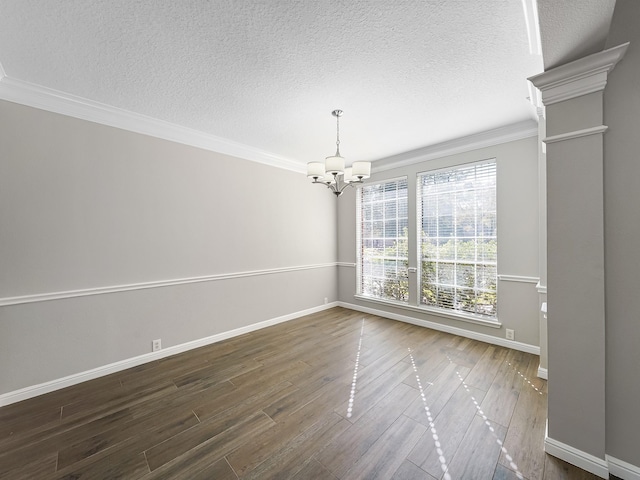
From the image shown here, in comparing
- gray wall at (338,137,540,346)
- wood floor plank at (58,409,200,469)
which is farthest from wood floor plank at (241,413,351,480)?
gray wall at (338,137,540,346)

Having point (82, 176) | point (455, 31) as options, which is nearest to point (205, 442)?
point (82, 176)

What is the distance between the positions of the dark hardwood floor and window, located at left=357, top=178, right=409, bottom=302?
162cm

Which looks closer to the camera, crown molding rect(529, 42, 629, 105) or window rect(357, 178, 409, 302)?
crown molding rect(529, 42, 629, 105)

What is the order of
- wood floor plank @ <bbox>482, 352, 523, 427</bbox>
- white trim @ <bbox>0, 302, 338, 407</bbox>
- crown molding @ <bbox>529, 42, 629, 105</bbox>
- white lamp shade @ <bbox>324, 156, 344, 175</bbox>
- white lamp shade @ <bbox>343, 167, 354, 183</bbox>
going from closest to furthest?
crown molding @ <bbox>529, 42, 629, 105</bbox>, wood floor plank @ <bbox>482, 352, 523, 427</bbox>, white trim @ <bbox>0, 302, 338, 407</bbox>, white lamp shade @ <bbox>324, 156, 344, 175</bbox>, white lamp shade @ <bbox>343, 167, 354, 183</bbox>

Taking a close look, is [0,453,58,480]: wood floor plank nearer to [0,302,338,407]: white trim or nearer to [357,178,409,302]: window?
[0,302,338,407]: white trim

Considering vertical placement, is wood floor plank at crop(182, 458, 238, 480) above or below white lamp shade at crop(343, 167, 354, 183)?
below

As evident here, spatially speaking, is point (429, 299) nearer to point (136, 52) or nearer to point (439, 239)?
point (439, 239)

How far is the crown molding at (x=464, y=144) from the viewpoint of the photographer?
319cm

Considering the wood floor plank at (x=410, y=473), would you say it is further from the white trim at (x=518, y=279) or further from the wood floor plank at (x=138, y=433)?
the white trim at (x=518, y=279)

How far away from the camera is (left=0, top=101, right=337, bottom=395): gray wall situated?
2.31m

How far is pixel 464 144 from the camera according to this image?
367cm

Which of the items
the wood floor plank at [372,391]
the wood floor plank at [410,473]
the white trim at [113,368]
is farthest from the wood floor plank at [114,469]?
the wood floor plank at [410,473]

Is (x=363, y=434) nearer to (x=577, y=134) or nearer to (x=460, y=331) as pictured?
(x=577, y=134)

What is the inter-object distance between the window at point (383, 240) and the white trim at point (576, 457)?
9.15 feet
